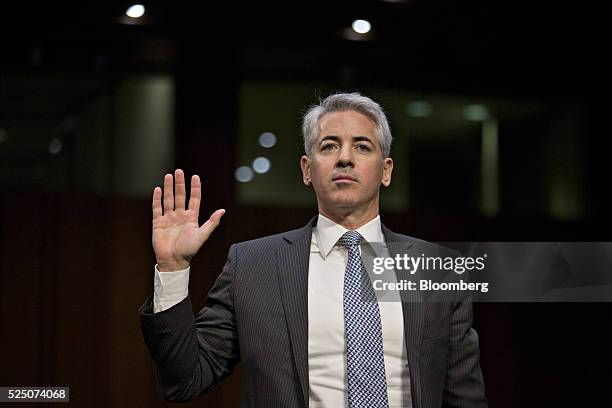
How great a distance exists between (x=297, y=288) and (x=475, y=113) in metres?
0.99

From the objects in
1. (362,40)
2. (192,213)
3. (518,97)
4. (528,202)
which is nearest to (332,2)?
(362,40)

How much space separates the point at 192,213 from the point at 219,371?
0.33m

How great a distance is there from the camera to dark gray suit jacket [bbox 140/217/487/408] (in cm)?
161

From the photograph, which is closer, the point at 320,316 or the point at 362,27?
the point at 320,316

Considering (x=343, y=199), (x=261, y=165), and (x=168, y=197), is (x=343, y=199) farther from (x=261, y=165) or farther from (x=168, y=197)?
(x=261, y=165)

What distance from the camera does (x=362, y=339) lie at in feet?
5.66

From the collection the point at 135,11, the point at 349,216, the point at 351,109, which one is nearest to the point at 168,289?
the point at 349,216

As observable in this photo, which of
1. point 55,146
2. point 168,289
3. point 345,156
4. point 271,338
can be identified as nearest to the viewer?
point 168,289

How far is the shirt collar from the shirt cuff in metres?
0.36

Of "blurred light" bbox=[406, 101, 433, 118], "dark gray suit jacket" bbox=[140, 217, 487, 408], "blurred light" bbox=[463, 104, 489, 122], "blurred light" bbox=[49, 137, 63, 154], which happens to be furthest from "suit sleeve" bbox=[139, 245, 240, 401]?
"blurred light" bbox=[463, 104, 489, 122]

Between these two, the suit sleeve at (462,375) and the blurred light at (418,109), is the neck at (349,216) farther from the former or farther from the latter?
the blurred light at (418,109)

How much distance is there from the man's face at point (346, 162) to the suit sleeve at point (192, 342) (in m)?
0.26

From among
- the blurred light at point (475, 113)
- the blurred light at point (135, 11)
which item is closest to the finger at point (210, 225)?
the blurred light at point (135, 11)

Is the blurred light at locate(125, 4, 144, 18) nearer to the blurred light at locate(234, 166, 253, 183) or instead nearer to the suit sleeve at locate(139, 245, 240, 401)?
the blurred light at locate(234, 166, 253, 183)
